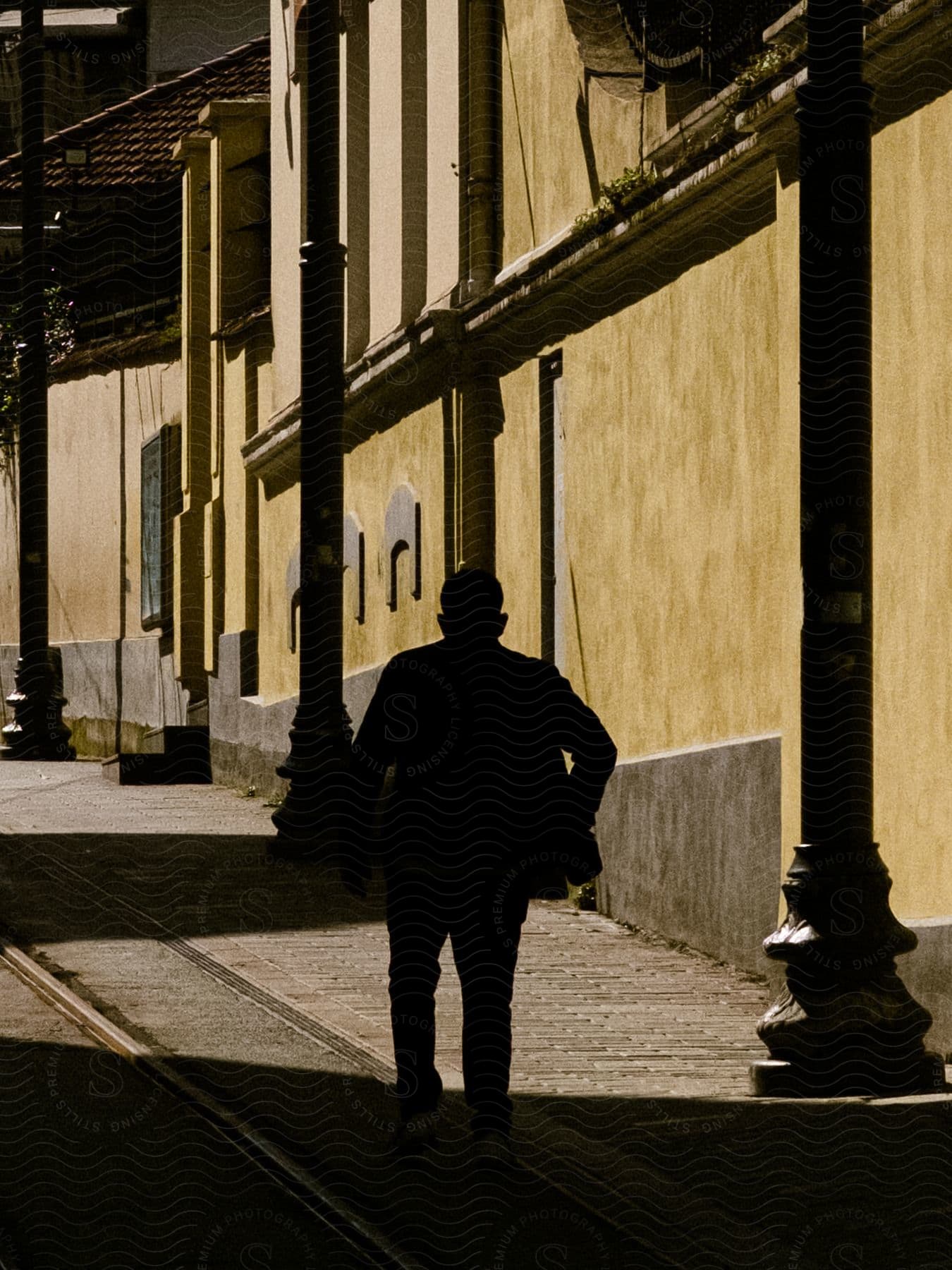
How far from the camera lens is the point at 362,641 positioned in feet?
64.3

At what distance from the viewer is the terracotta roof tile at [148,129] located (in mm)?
32562

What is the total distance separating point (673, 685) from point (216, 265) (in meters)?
13.7

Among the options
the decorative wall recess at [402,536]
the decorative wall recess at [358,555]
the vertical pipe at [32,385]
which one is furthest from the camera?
the vertical pipe at [32,385]

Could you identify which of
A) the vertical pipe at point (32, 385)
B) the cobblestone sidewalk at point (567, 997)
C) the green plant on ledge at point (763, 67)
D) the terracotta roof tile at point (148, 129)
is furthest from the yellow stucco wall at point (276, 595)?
the green plant on ledge at point (763, 67)

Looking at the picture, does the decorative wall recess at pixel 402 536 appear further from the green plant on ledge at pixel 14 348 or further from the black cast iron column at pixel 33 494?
the green plant on ledge at pixel 14 348

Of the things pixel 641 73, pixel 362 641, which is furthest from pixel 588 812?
pixel 362 641

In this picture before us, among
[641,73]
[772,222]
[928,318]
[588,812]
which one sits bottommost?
[588,812]

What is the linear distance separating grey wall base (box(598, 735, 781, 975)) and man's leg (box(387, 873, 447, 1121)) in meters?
3.83

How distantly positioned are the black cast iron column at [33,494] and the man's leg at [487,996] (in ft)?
65.7

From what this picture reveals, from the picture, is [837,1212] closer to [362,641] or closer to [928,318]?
[928,318]

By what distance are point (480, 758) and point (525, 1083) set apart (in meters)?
1.88

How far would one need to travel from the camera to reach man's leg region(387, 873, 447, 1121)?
7.22 meters

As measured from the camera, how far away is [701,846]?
11906 millimetres

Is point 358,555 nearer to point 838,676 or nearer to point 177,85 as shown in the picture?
point 838,676
